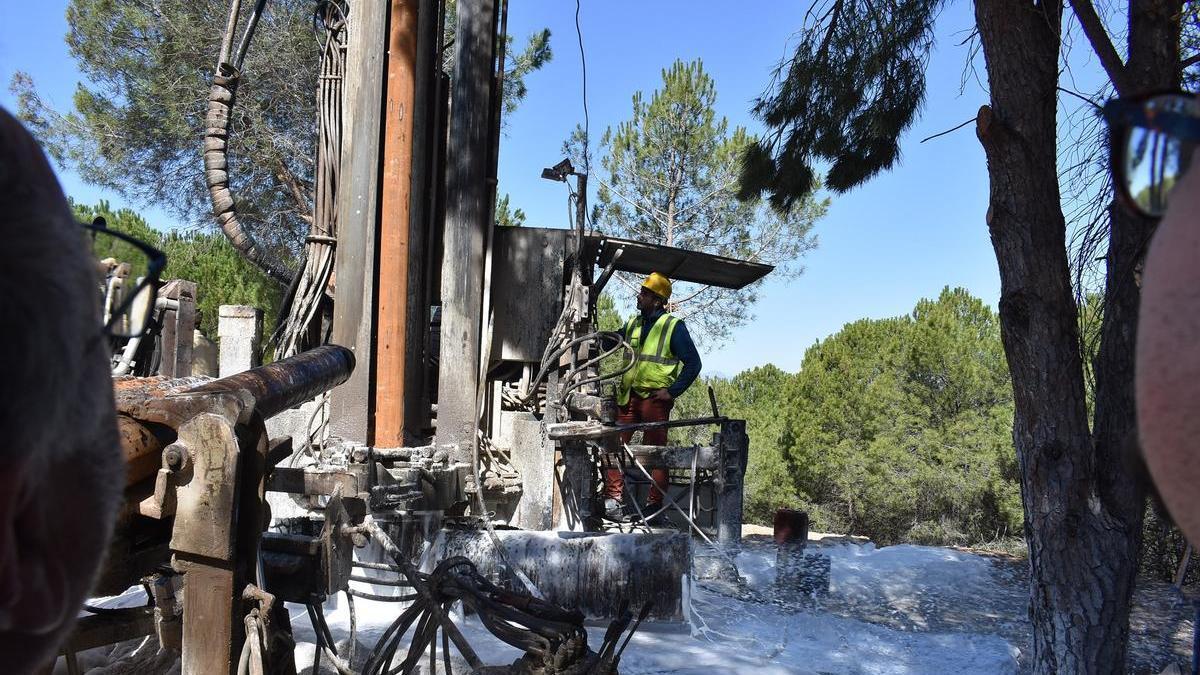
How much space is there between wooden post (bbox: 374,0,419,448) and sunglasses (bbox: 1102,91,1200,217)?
4.88 m

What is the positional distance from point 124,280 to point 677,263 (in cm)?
778

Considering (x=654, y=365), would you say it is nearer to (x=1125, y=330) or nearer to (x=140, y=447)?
(x=1125, y=330)

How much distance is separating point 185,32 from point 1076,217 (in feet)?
49.3

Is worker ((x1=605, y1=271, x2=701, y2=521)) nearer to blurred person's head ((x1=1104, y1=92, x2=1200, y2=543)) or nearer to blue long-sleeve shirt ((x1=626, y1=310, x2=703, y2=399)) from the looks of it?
blue long-sleeve shirt ((x1=626, y1=310, x2=703, y2=399))

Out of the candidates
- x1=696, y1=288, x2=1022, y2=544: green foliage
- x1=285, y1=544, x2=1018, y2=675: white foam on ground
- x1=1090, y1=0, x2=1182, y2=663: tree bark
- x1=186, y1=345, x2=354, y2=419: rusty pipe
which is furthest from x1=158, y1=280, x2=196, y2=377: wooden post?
x1=696, y1=288, x2=1022, y2=544: green foliage

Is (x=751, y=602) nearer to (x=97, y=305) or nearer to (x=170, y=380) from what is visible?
(x=170, y=380)

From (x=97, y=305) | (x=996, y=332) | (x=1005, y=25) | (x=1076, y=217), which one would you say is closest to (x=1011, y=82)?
(x=1005, y=25)

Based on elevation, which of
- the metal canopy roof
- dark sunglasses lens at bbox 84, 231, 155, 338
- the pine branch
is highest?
the metal canopy roof

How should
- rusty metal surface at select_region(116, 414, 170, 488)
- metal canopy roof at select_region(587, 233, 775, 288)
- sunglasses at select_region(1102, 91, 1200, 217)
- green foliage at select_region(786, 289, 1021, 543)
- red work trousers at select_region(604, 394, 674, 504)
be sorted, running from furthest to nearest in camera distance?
green foliage at select_region(786, 289, 1021, 543)
metal canopy roof at select_region(587, 233, 775, 288)
red work trousers at select_region(604, 394, 674, 504)
rusty metal surface at select_region(116, 414, 170, 488)
sunglasses at select_region(1102, 91, 1200, 217)

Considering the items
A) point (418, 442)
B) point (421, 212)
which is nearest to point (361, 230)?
point (421, 212)

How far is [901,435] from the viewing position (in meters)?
16.0

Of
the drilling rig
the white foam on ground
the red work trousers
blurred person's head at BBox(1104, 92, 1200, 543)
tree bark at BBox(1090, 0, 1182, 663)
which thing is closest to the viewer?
blurred person's head at BBox(1104, 92, 1200, 543)

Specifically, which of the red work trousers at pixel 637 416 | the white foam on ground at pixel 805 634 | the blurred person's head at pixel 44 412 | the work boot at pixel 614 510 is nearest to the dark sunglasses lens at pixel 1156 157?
the blurred person's head at pixel 44 412

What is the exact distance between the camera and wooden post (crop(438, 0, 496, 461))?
19.4 ft
